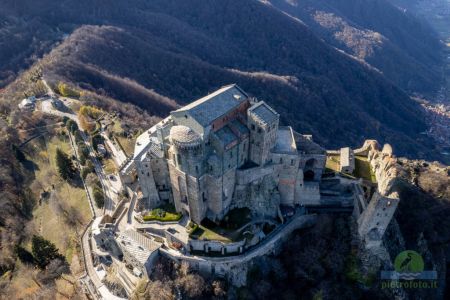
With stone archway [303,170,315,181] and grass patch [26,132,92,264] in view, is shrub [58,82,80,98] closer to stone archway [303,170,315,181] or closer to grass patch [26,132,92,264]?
grass patch [26,132,92,264]

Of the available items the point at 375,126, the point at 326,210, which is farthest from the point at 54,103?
the point at 375,126

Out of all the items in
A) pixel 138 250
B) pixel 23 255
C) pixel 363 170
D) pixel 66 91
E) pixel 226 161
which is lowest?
pixel 23 255

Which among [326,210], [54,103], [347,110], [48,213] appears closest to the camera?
[326,210]

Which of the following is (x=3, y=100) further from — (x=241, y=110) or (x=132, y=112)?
(x=241, y=110)

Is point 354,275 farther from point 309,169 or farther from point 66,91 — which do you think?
point 66,91

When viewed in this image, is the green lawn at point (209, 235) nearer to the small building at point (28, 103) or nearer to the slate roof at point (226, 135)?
the slate roof at point (226, 135)

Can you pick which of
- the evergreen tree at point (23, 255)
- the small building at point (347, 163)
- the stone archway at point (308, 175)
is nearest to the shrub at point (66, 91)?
the evergreen tree at point (23, 255)

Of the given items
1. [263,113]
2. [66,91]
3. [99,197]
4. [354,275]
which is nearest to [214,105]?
[263,113]
